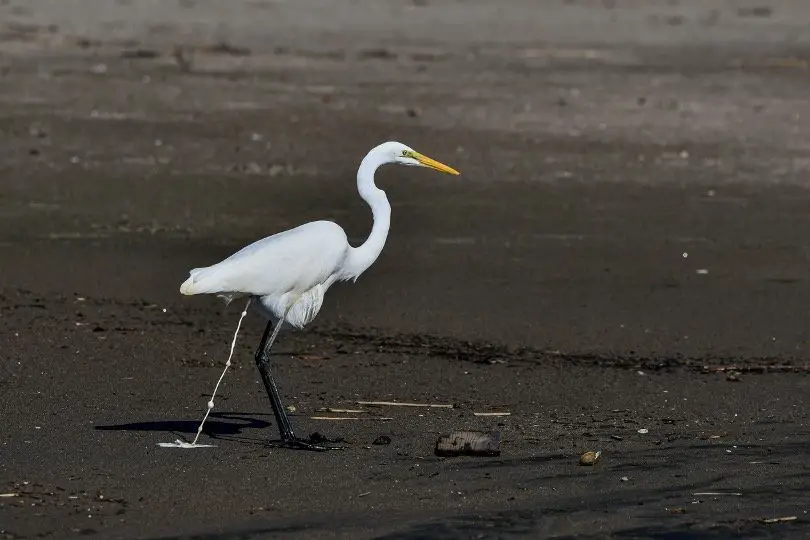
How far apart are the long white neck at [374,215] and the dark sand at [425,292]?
76cm

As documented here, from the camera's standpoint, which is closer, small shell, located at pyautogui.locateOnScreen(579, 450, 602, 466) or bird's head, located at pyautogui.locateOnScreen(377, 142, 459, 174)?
small shell, located at pyautogui.locateOnScreen(579, 450, 602, 466)

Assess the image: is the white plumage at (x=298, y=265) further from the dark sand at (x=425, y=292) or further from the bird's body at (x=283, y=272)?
the dark sand at (x=425, y=292)

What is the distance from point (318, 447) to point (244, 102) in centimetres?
1304

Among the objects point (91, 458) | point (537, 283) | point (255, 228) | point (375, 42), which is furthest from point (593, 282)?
point (375, 42)

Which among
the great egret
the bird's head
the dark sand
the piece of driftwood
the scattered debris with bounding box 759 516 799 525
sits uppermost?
the bird's head

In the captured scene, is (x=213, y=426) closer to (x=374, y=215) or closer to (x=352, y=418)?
(x=352, y=418)

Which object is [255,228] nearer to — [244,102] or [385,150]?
[385,150]

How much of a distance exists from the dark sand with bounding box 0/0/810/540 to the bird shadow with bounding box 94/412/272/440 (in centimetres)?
3

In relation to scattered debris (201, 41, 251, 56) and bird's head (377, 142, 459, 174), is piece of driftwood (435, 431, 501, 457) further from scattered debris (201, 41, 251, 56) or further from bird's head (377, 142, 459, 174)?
scattered debris (201, 41, 251, 56)

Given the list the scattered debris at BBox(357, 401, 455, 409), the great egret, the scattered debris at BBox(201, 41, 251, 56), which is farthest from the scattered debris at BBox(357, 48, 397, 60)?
the scattered debris at BBox(357, 401, 455, 409)

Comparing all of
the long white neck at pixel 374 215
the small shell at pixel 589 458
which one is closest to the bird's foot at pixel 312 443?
the long white neck at pixel 374 215

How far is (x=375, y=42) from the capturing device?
87.6ft

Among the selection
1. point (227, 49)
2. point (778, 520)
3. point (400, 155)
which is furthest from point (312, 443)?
point (227, 49)

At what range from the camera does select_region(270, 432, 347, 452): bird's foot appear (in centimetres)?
792
